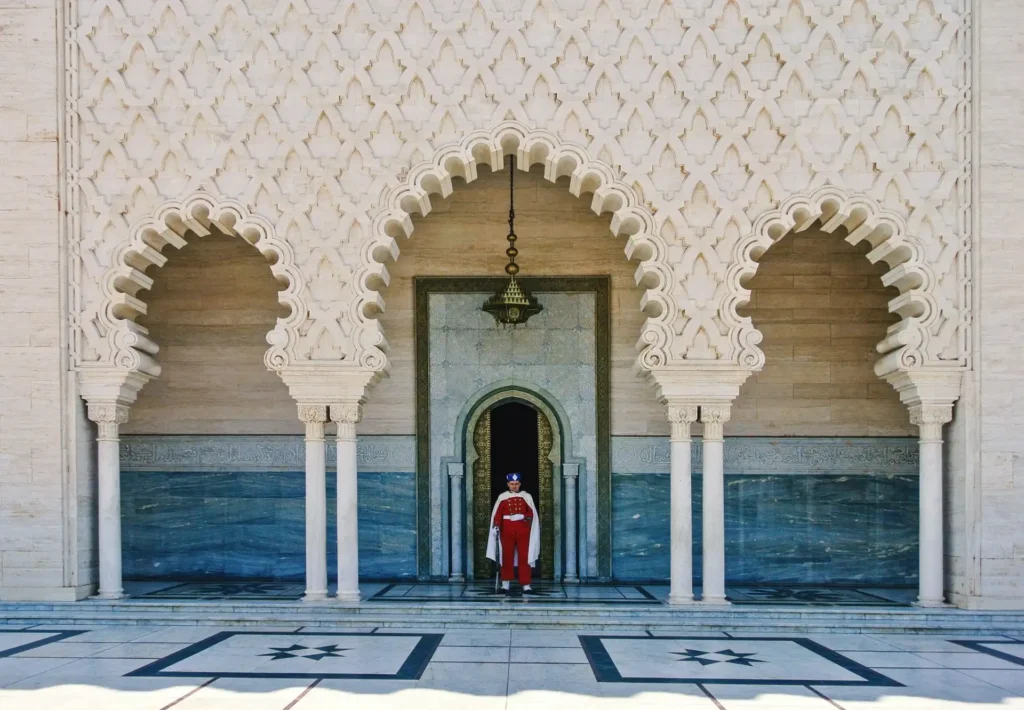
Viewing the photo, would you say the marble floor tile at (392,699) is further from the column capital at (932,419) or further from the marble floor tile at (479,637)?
the column capital at (932,419)

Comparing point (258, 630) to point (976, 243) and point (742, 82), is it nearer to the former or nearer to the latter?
point (742, 82)

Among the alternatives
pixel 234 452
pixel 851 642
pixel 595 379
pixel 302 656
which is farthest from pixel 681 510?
pixel 234 452

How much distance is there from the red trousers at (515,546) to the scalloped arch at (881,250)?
2.05 metres

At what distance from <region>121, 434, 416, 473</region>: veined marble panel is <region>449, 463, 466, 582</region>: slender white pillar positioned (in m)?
0.40

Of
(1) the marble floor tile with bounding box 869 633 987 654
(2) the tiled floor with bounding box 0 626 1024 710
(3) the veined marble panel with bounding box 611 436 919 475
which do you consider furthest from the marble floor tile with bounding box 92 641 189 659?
(1) the marble floor tile with bounding box 869 633 987 654

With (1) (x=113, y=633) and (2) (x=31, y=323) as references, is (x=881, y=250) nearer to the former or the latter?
(1) (x=113, y=633)

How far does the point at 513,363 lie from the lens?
8531 mm

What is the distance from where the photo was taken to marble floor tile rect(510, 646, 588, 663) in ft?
17.6

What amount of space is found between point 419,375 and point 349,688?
4023 millimetres

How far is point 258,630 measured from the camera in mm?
6359

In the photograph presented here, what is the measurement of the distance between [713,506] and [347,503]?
8.02 feet

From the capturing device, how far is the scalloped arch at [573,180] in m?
6.91

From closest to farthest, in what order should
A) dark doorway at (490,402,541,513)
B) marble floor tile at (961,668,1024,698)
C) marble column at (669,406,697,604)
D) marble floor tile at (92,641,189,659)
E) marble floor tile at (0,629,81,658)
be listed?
marble floor tile at (961,668,1024,698) → marble floor tile at (92,641,189,659) → marble floor tile at (0,629,81,658) → marble column at (669,406,697,604) → dark doorway at (490,402,541,513)

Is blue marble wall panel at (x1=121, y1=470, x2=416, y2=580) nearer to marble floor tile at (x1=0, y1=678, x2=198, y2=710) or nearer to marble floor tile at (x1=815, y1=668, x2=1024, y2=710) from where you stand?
marble floor tile at (x1=0, y1=678, x2=198, y2=710)
